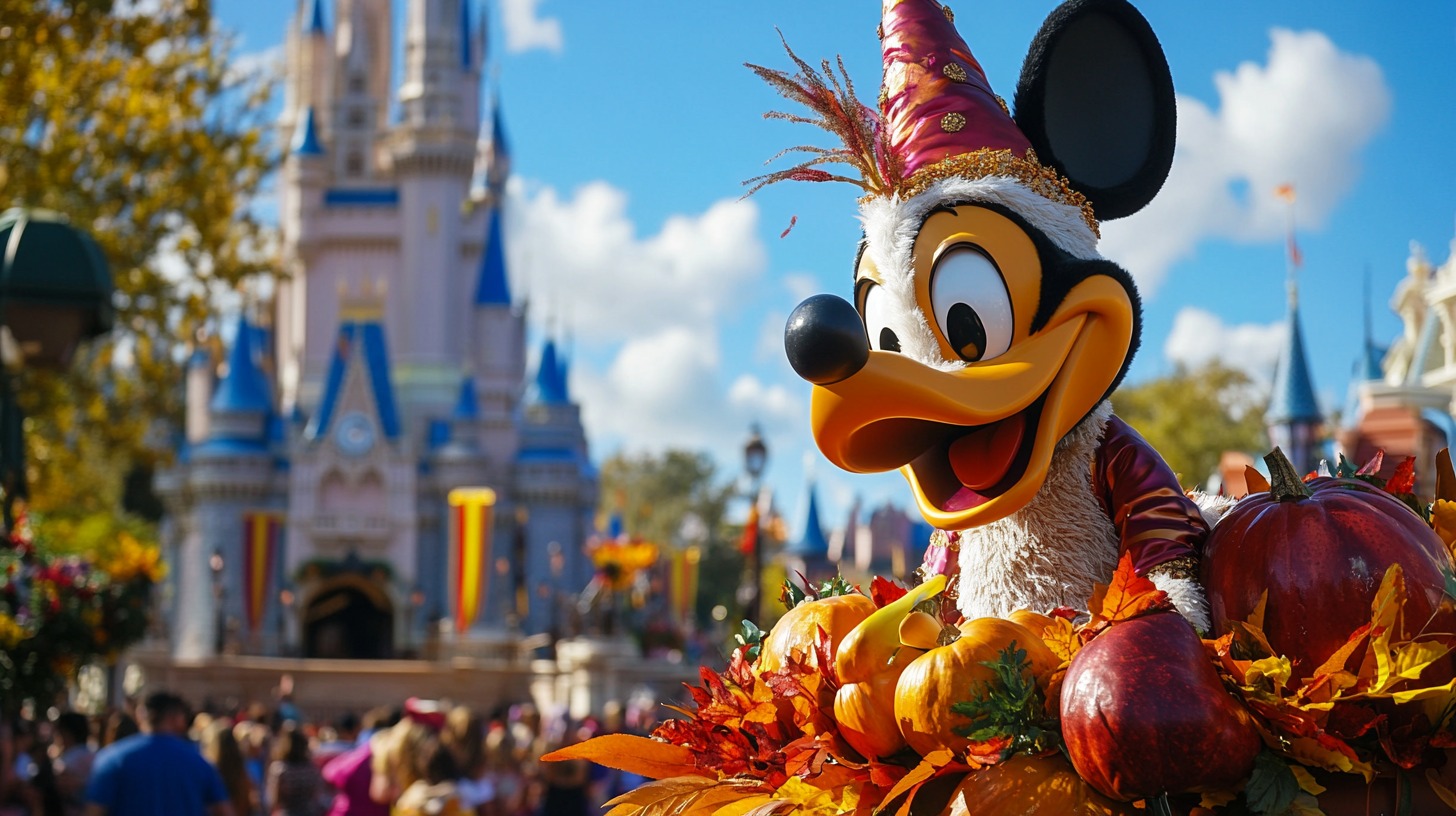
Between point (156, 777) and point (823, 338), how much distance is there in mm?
4692

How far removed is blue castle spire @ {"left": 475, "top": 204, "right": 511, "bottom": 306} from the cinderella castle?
0.07 meters

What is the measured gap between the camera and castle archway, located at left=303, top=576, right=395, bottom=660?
4297cm

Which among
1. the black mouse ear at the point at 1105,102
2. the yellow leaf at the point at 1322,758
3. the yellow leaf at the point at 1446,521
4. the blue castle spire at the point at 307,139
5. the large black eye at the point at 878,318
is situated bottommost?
the yellow leaf at the point at 1322,758

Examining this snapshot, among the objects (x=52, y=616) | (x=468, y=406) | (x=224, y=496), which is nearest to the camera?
(x=52, y=616)

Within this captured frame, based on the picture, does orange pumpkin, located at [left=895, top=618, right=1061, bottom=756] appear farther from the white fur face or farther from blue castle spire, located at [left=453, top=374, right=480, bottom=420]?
blue castle spire, located at [left=453, top=374, right=480, bottom=420]

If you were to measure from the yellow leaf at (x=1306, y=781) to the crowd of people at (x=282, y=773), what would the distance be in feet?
9.85

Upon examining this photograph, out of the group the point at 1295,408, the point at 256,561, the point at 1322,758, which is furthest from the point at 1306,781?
the point at 256,561

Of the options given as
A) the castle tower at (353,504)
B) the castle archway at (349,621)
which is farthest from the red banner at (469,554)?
the castle archway at (349,621)

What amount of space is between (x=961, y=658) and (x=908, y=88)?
1192 millimetres

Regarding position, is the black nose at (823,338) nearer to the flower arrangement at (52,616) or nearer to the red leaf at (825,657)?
the red leaf at (825,657)

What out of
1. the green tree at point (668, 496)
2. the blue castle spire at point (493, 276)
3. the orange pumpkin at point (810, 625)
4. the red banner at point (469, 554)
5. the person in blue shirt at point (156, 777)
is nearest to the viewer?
the orange pumpkin at point (810, 625)

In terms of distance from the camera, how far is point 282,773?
25.0 feet

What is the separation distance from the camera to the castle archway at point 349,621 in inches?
1692

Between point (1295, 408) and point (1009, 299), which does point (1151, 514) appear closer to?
point (1009, 299)
